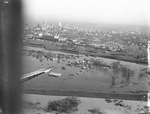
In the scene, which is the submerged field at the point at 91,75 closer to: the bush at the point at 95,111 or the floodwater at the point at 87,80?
the floodwater at the point at 87,80

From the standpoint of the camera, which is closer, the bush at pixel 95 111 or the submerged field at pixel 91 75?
the bush at pixel 95 111

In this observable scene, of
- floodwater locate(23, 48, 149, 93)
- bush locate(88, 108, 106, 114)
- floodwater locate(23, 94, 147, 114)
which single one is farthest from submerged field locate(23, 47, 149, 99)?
bush locate(88, 108, 106, 114)

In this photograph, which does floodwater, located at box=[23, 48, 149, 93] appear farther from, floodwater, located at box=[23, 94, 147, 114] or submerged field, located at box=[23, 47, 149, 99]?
floodwater, located at box=[23, 94, 147, 114]

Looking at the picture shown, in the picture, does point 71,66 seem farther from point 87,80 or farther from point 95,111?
point 95,111

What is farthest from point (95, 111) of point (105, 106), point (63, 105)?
point (63, 105)

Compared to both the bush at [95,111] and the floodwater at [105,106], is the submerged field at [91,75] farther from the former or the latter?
the bush at [95,111]

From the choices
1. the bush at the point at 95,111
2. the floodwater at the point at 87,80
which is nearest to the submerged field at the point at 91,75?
the floodwater at the point at 87,80

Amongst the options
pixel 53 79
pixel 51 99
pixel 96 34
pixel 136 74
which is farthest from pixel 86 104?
pixel 136 74

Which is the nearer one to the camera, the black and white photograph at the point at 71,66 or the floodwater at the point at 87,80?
the black and white photograph at the point at 71,66

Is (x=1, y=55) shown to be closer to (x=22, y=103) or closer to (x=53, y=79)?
(x=22, y=103)
